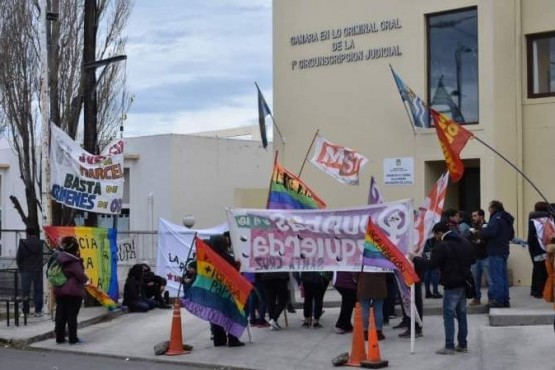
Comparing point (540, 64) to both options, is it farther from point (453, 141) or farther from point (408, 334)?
point (408, 334)

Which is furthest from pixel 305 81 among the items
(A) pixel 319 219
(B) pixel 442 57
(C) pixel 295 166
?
(A) pixel 319 219

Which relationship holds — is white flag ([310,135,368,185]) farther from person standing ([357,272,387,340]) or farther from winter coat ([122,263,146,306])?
winter coat ([122,263,146,306])

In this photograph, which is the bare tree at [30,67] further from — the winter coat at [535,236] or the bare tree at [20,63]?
the winter coat at [535,236]

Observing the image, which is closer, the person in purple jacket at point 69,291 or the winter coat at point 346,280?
the winter coat at point 346,280

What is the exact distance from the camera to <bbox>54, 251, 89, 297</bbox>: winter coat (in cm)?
1338

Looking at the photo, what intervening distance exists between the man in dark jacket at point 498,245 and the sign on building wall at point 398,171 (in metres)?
4.89

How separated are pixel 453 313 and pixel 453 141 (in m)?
3.48

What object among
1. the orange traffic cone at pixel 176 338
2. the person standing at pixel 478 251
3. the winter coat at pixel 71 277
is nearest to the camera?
the orange traffic cone at pixel 176 338

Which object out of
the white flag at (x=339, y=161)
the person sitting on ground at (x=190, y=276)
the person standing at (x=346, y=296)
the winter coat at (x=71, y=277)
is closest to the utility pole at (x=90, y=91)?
the winter coat at (x=71, y=277)

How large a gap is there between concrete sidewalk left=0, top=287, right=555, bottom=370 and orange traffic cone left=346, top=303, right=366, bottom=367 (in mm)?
348

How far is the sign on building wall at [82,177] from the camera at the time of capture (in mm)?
15617

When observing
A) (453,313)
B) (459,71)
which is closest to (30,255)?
(453,313)

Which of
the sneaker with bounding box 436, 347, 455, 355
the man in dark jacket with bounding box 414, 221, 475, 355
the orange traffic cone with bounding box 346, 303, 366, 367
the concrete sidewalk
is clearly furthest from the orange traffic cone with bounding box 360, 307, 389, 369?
the man in dark jacket with bounding box 414, 221, 475, 355

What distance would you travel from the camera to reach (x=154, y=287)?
17.3 metres
